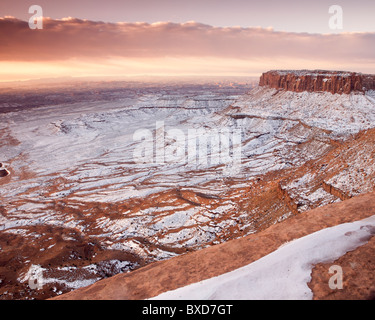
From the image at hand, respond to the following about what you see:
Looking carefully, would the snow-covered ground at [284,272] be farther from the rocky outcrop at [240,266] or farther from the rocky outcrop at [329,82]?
the rocky outcrop at [329,82]

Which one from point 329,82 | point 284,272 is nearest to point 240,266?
point 284,272

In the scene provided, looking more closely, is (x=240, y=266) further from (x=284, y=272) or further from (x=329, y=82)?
(x=329, y=82)

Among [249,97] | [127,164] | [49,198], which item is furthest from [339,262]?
[249,97]

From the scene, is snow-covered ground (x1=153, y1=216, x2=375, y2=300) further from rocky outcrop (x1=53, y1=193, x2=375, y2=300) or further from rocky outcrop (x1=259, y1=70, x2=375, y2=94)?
rocky outcrop (x1=259, y1=70, x2=375, y2=94)

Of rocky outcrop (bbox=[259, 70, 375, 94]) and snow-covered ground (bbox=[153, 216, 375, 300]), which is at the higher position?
rocky outcrop (bbox=[259, 70, 375, 94])

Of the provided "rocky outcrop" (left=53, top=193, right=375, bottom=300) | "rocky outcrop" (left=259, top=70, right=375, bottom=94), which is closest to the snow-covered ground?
"rocky outcrop" (left=53, top=193, right=375, bottom=300)
